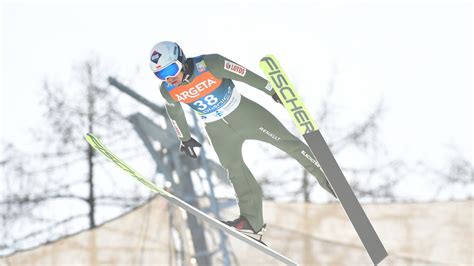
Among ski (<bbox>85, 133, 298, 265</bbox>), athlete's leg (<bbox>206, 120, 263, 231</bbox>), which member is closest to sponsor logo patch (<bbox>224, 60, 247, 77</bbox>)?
athlete's leg (<bbox>206, 120, 263, 231</bbox>)

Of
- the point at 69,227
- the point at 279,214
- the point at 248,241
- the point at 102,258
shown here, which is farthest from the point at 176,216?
the point at 248,241

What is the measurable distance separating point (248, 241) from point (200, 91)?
129cm

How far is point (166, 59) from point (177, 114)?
595 millimetres

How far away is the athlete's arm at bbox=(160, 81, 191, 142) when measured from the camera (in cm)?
673

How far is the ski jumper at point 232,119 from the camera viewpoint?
660 centimetres

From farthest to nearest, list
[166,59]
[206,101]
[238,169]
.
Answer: [238,169] → [206,101] → [166,59]

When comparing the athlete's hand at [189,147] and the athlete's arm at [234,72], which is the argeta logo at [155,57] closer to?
the athlete's arm at [234,72]

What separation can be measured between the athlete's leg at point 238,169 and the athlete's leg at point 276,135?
153 millimetres

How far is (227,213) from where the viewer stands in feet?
47.5

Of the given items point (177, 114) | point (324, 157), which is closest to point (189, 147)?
point (177, 114)

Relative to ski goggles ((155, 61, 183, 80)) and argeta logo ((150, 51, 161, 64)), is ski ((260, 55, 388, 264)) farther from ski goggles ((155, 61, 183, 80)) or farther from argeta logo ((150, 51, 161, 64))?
argeta logo ((150, 51, 161, 64))

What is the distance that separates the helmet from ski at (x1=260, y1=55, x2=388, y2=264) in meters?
0.63

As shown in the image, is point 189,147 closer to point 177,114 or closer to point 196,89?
point 177,114

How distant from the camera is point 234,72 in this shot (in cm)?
658
